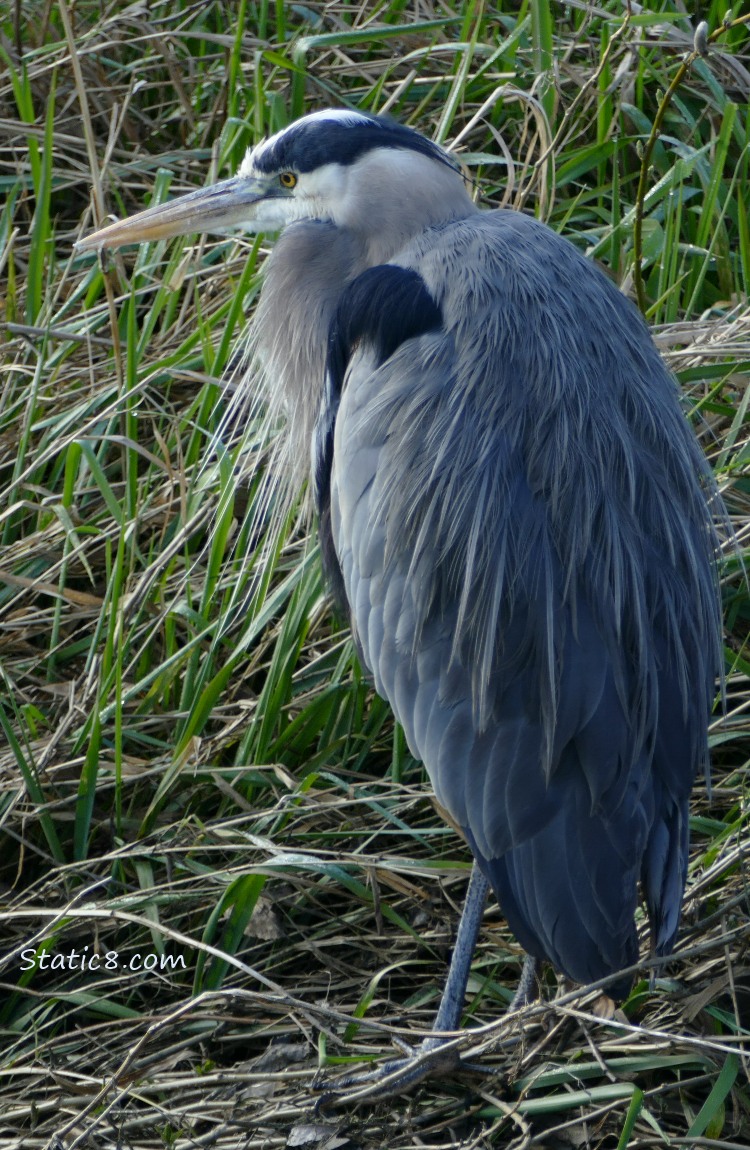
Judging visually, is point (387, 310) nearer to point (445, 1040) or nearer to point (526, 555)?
point (526, 555)

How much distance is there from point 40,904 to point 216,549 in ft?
2.22

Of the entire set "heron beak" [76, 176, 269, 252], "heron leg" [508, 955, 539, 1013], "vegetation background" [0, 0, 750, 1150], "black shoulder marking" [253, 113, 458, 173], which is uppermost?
"black shoulder marking" [253, 113, 458, 173]

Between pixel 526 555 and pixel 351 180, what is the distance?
0.74 m

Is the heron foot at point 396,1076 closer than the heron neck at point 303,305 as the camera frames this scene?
Yes

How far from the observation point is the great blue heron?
5.89ft

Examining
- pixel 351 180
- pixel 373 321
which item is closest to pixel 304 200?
pixel 351 180

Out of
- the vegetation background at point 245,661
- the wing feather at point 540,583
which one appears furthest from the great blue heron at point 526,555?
the vegetation background at point 245,661

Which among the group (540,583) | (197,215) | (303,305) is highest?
(197,215)

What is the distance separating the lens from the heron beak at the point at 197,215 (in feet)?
7.64

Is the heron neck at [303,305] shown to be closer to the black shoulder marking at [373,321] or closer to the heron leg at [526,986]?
the black shoulder marking at [373,321]

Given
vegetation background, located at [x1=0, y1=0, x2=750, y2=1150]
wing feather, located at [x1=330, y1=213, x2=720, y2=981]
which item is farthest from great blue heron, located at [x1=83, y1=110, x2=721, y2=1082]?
vegetation background, located at [x1=0, y1=0, x2=750, y2=1150]

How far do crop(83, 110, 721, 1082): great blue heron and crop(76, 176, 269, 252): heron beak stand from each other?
23 centimetres

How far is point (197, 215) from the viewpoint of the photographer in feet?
7.73

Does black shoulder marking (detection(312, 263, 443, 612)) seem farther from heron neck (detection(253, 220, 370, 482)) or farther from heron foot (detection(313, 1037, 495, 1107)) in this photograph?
heron foot (detection(313, 1037, 495, 1107))
